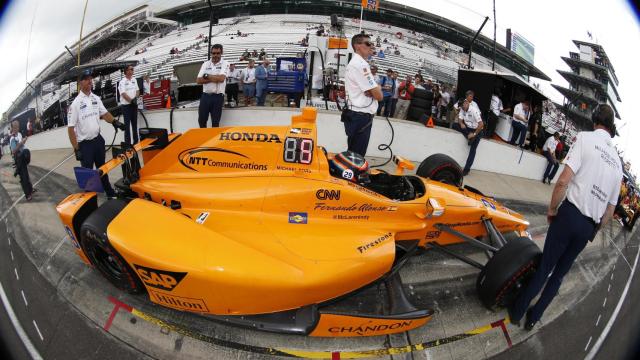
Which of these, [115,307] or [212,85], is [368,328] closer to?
[115,307]

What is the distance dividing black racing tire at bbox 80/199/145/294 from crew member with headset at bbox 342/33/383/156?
2.25m

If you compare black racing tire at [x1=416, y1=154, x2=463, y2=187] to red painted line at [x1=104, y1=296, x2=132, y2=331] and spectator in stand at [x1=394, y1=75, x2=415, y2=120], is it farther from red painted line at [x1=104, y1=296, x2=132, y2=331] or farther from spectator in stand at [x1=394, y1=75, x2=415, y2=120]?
red painted line at [x1=104, y1=296, x2=132, y2=331]

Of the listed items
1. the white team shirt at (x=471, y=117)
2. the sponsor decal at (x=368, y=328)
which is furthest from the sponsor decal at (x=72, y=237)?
the white team shirt at (x=471, y=117)

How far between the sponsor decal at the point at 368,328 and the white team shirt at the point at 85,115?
2.06m

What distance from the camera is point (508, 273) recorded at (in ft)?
7.95

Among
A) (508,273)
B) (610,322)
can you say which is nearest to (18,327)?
(610,322)

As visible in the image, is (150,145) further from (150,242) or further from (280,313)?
(280,313)

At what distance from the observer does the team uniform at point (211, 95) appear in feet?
10.4

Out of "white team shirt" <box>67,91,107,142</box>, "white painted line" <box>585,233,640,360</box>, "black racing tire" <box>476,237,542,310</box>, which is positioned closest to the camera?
"white painted line" <box>585,233,640,360</box>

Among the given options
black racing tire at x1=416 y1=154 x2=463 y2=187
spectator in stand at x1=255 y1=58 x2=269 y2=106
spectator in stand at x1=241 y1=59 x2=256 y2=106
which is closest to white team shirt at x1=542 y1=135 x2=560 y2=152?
black racing tire at x1=416 y1=154 x2=463 y2=187

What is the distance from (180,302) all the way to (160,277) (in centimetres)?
22

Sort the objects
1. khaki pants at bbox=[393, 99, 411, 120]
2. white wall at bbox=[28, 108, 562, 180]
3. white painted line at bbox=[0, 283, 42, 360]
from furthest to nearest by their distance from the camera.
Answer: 1. khaki pants at bbox=[393, 99, 411, 120]
2. white wall at bbox=[28, 108, 562, 180]
3. white painted line at bbox=[0, 283, 42, 360]

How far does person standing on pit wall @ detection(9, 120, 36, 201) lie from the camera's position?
4.53ft

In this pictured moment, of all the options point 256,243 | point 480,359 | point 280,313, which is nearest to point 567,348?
point 480,359
